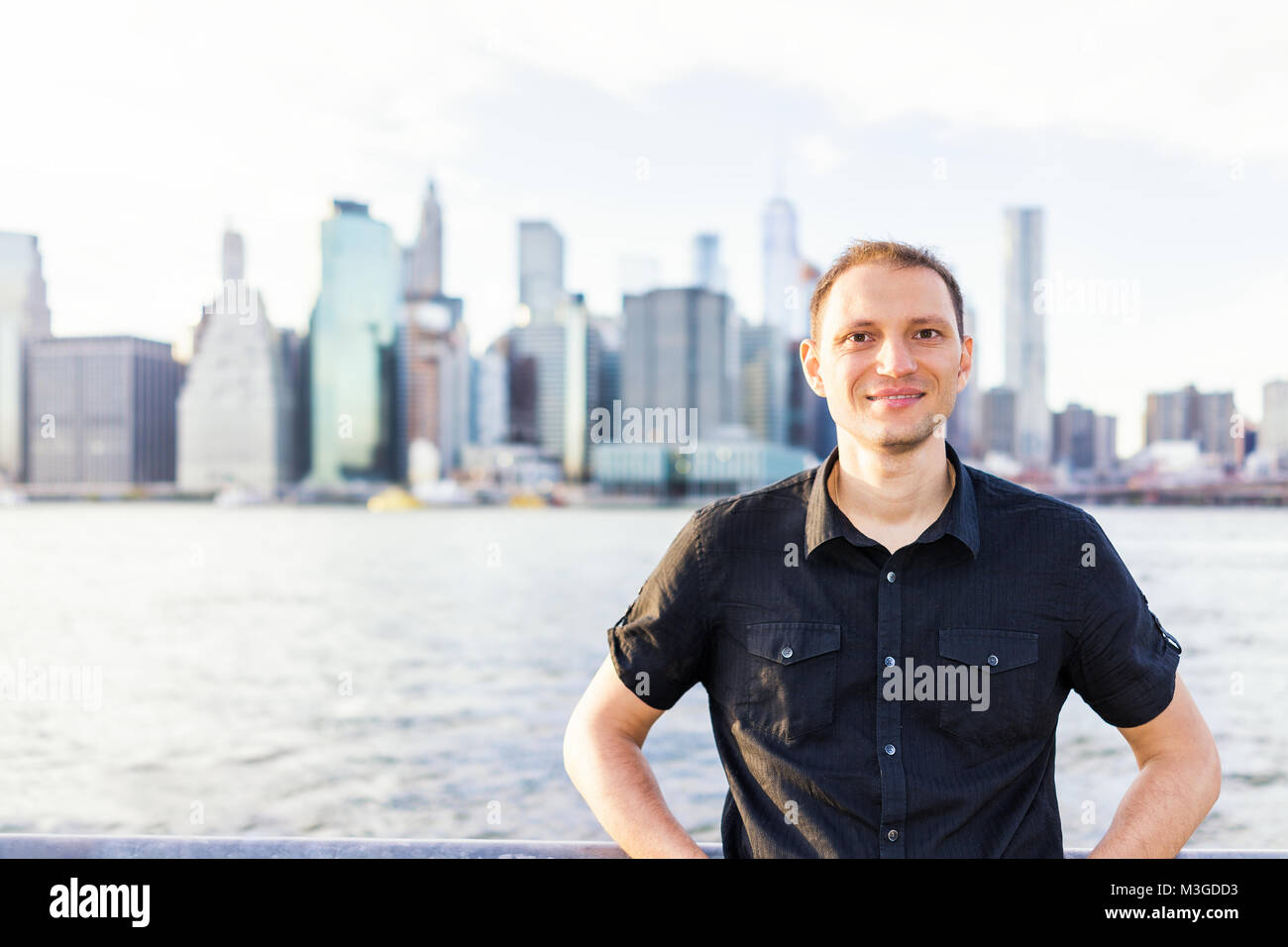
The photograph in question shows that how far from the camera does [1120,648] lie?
1750mm

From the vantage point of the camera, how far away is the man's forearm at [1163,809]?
1696mm

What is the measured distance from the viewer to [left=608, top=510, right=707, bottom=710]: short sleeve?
184cm

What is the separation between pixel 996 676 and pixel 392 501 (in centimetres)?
11598

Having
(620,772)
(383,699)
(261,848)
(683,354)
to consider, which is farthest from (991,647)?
(683,354)

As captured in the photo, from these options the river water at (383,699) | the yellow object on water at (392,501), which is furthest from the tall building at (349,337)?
the river water at (383,699)

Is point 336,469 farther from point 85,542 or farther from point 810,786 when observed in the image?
point 810,786

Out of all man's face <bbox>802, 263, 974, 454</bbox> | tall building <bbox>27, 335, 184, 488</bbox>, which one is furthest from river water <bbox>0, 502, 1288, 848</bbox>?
tall building <bbox>27, 335, 184, 488</bbox>

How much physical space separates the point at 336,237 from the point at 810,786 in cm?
12587

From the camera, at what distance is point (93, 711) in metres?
19.9

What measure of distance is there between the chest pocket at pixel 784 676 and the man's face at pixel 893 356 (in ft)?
1.35

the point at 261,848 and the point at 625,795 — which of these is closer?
the point at 261,848

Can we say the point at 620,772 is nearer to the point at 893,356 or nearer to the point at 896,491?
the point at 896,491

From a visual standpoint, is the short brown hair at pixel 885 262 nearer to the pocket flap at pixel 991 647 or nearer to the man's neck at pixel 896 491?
the man's neck at pixel 896 491
